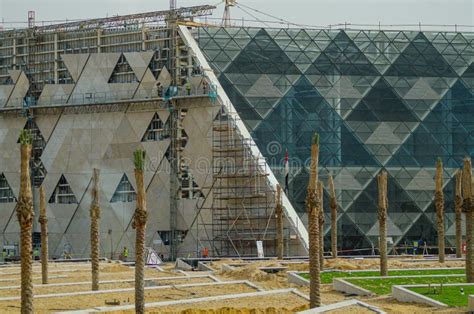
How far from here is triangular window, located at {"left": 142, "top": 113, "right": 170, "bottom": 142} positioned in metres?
67.4

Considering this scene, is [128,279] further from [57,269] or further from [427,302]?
[427,302]

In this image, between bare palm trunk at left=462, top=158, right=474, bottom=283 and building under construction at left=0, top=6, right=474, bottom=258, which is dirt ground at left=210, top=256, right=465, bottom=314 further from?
building under construction at left=0, top=6, right=474, bottom=258

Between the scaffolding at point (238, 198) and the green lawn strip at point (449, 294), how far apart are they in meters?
26.7

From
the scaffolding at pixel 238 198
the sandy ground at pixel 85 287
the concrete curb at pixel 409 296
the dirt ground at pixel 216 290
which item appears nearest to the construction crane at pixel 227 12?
the scaffolding at pixel 238 198

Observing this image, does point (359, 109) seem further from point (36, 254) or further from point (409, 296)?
point (409, 296)

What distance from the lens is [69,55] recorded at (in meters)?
71.2

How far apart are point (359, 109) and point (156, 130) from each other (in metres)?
12.0

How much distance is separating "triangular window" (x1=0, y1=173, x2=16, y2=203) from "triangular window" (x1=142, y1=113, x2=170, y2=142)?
9813 mm

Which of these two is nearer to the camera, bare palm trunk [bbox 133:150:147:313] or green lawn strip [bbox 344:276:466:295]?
bare palm trunk [bbox 133:150:147:313]

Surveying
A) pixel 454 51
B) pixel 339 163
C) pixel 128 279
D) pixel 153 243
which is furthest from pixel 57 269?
pixel 454 51

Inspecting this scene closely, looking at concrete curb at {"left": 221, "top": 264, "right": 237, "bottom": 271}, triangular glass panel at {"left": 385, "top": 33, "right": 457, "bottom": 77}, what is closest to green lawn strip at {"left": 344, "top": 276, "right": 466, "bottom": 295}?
concrete curb at {"left": 221, "top": 264, "right": 237, "bottom": 271}

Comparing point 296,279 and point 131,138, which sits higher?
point 131,138

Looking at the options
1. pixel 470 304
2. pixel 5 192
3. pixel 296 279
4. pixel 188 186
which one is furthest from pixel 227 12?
pixel 470 304

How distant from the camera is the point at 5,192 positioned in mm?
71812
